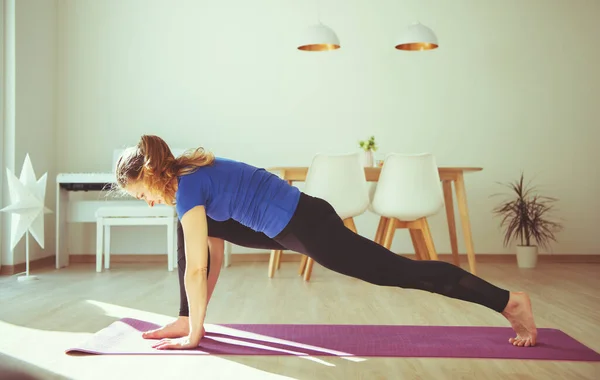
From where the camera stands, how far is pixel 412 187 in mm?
4828

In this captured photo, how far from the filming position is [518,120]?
620 centimetres

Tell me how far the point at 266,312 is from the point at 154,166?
1.39 meters

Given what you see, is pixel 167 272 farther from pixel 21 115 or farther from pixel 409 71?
pixel 409 71

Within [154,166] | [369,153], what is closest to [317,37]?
[369,153]

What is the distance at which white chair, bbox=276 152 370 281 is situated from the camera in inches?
186

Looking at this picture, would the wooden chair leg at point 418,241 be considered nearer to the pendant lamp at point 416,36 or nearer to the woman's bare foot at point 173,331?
the pendant lamp at point 416,36

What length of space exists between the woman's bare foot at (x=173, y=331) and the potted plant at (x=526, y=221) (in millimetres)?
3772

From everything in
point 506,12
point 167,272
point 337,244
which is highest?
point 506,12

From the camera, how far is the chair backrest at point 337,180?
4715 millimetres

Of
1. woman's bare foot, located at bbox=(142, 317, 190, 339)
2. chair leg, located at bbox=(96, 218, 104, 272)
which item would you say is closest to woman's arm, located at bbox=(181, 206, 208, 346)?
woman's bare foot, located at bbox=(142, 317, 190, 339)

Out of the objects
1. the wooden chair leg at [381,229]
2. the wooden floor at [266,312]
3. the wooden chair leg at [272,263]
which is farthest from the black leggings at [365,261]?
the wooden chair leg at [381,229]

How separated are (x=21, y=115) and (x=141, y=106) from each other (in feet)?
3.61

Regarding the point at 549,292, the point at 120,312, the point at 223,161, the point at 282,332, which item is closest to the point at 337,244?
the point at 223,161

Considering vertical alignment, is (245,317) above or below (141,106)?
below
